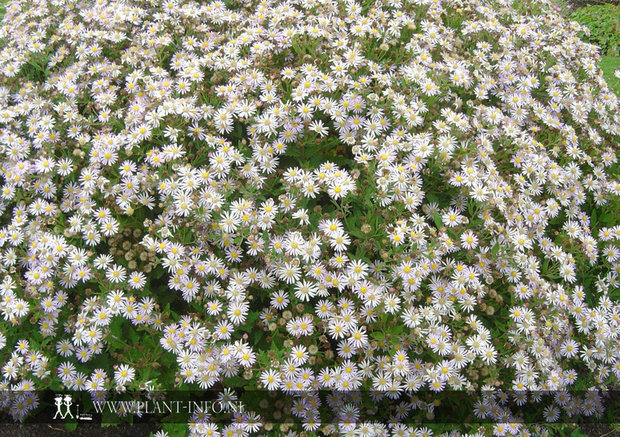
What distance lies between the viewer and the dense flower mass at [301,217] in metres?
2.90

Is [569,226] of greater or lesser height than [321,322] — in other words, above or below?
above

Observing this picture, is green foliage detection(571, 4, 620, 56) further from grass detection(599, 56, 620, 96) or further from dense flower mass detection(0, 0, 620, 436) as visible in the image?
dense flower mass detection(0, 0, 620, 436)

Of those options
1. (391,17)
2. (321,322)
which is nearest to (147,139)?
(321,322)

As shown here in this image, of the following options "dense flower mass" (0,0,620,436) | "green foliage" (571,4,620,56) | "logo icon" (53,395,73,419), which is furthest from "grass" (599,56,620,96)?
"logo icon" (53,395,73,419)

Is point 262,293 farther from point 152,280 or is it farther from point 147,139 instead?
point 147,139

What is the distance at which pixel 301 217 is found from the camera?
2996 mm

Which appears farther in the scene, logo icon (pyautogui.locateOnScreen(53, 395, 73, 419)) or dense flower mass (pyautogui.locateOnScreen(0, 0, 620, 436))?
logo icon (pyautogui.locateOnScreen(53, 395, 73, 419))

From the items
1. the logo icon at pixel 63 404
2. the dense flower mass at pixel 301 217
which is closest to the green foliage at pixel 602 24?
the dense flower mass at pixel 301 217

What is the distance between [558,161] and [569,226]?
2.00 ft

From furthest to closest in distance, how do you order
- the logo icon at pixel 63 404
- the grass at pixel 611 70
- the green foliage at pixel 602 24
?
the green foliage at pixel 602 24 → the grass at pixel 611 70 → the logo icon at pixel 63 404

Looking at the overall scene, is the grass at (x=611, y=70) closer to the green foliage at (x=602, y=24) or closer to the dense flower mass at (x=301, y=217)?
the green foliage at (x=602, y=24)

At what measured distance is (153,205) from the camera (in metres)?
3.17

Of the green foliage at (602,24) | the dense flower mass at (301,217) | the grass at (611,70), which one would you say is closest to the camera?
the dense flower mass at (301,217)

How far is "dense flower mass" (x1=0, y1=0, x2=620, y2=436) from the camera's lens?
2896 mm
